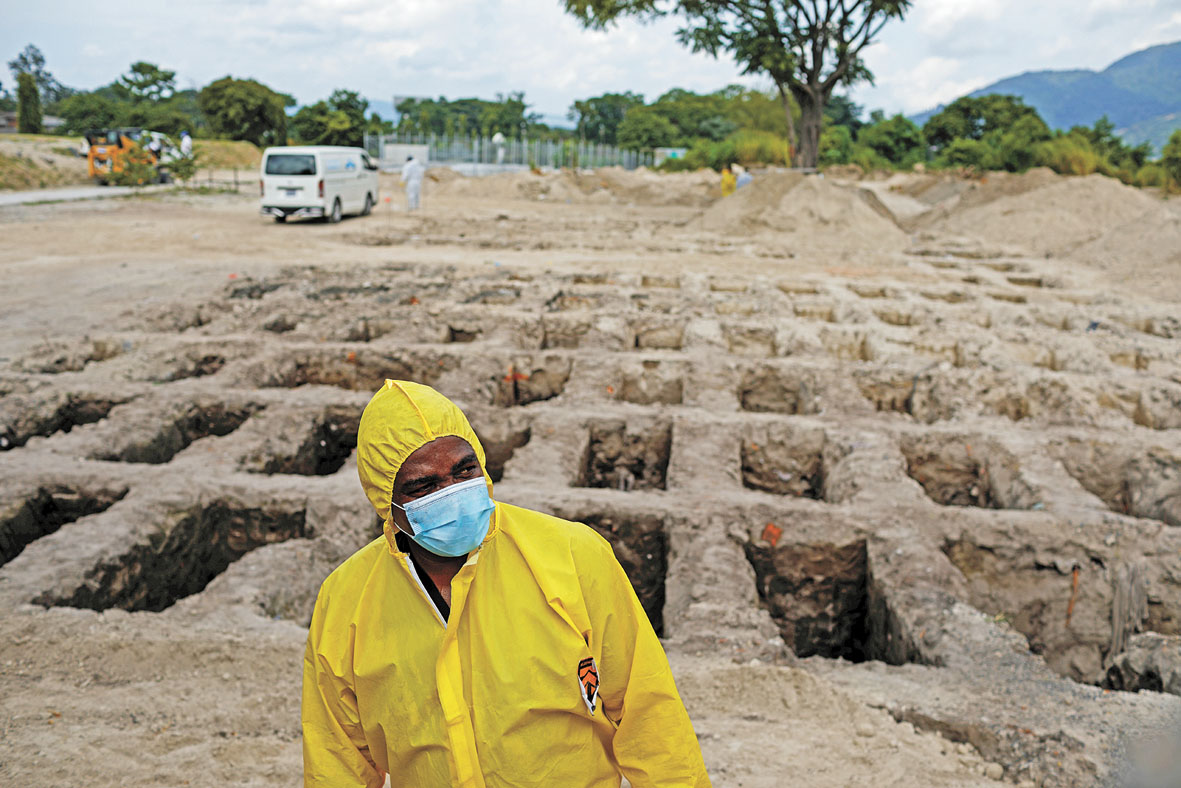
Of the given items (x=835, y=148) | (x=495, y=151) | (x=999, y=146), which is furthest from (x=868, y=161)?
(x=495, y=151)

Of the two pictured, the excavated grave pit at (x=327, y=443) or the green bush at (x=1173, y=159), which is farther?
the green bush at (x=1173, y=159)

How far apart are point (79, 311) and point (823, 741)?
10.0 metres

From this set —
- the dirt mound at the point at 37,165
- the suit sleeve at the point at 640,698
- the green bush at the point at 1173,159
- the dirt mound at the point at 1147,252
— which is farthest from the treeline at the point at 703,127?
the suit sleeve at the point at 640,698

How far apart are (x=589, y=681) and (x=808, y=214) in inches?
743

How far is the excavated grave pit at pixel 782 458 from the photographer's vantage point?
6.56 meters

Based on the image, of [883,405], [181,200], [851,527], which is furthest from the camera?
[181,200]

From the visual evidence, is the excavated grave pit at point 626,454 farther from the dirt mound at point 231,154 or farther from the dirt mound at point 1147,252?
the dirt mound at point 231,154

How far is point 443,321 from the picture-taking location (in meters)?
9.80

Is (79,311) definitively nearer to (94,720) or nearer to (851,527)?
(94,720)

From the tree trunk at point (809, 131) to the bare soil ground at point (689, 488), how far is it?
10.9m

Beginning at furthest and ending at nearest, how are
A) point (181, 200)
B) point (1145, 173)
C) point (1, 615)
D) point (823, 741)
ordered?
1. point (181, 200)
2. point (1145, 173)
3. point (1, 615)
4. point (823, 741)

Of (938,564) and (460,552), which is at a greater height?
(460,552)

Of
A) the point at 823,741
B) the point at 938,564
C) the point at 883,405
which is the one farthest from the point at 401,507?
the point at 883,405

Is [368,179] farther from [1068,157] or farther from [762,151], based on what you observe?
[1068,157]
